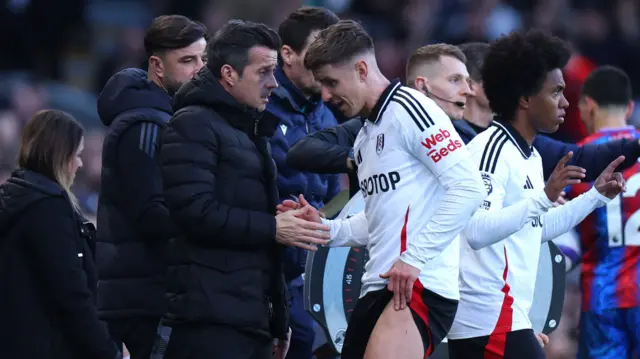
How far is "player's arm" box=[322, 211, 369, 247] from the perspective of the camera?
18.7 ft

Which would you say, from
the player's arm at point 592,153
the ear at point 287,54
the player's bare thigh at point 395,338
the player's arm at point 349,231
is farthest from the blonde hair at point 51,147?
the player's arm at point 592,153

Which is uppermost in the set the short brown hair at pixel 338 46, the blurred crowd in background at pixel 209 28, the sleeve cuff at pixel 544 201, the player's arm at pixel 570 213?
the short brown hair at pixel 338 46

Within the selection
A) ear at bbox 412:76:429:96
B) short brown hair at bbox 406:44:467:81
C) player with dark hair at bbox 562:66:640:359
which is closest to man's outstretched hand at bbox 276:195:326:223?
ear at bbox 412:76:429:96

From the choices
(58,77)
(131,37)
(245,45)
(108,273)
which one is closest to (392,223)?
(245,45)

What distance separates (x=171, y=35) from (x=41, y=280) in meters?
1.34

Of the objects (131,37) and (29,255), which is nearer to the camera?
(29,255)

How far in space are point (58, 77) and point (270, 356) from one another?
35.0ft

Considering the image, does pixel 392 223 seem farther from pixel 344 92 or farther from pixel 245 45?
pixel 245 45

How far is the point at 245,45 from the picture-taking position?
18.3ft

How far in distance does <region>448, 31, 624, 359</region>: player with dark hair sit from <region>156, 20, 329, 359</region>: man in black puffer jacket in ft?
2.28

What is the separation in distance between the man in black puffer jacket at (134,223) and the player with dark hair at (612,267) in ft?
8.63

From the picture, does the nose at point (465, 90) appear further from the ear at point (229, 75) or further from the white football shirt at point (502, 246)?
the ear at point (229, 75)

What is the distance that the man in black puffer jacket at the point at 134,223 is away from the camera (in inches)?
237

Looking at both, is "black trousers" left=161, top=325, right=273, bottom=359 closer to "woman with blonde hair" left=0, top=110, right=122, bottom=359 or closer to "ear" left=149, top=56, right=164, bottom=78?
"woman with blonde hair" left=0, top=110, right=122, bottom=359
